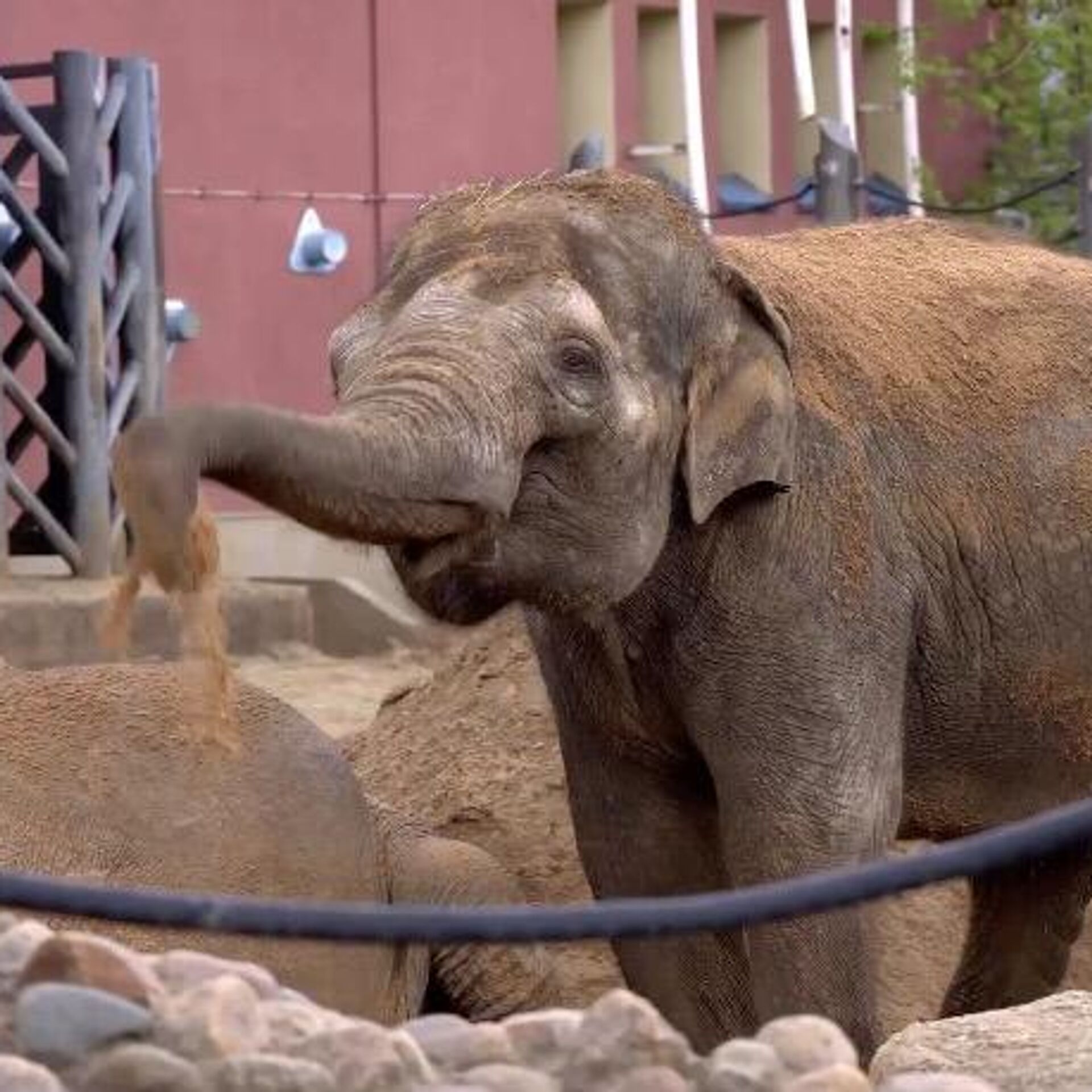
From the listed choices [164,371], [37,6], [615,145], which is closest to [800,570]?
[164,371]

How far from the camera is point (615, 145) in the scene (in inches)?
801

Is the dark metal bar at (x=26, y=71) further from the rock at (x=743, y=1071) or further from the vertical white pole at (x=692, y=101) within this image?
the rock at (x=743, y=1071)

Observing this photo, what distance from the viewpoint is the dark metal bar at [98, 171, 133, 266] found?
514 inches

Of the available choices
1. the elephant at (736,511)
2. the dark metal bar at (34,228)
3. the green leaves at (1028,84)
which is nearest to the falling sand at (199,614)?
the elephant at (736,511)

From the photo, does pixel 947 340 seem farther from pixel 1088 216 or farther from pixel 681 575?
pixel 1088 216

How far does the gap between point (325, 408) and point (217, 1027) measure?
14293 millimetres

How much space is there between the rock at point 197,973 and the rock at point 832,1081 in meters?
0.60

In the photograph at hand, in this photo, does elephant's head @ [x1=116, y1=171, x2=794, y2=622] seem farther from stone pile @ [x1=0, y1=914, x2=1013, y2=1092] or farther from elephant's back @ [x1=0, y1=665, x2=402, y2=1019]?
stone pile @ [x1=0, y1=914, x2=1013, y2=1092]

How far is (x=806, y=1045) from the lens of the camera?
3.97 m

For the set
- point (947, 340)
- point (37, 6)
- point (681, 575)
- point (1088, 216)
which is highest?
point (37, 6)

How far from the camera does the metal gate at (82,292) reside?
12.9 meters

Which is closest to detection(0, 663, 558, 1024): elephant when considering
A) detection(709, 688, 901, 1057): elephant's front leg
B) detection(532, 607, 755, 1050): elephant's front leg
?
detection(532, 607, 755, 1050): elephant's front leg

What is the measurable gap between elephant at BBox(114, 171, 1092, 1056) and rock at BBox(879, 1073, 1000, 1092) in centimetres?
150

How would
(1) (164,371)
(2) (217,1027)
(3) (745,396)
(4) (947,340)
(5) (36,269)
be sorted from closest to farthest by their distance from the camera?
(2) (217,1027) → (3) (745,396) → (4) (947,340) → (1) (164,371) → (5) (36,269)
